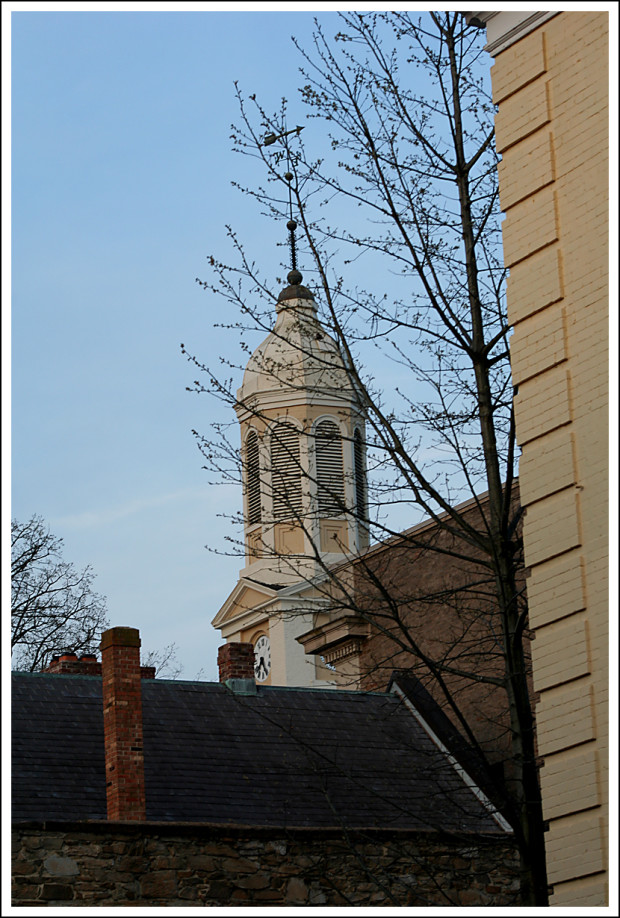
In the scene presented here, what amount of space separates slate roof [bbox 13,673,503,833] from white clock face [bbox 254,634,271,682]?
15.7 m

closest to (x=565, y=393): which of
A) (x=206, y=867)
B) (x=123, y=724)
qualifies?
(x=206, y=867)

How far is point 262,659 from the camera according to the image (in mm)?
41719

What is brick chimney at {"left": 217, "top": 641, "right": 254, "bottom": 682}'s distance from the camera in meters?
25.9

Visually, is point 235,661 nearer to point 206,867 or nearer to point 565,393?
A: point 206,867

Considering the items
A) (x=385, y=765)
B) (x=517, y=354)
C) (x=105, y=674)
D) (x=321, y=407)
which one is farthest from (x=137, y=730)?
(x=321, y=407)

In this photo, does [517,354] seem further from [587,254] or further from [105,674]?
[105,674]

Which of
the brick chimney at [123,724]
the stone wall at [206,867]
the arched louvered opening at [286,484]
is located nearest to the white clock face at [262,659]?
the brick chimney at [123,724]

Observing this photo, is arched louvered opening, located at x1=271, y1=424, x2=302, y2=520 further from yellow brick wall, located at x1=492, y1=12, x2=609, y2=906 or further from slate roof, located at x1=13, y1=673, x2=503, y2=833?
slate roof, located at x1=13, y1=673, x2=503, y2=833

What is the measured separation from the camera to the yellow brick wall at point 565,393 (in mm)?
9719

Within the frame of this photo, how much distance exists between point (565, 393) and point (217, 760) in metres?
14.0

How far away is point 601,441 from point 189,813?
13.1 m

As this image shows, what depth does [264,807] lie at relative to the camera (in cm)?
2216

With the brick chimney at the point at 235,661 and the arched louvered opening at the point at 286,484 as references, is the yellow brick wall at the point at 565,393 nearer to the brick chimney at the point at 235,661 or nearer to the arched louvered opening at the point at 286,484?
the arched louvered opening at the point at 286,484

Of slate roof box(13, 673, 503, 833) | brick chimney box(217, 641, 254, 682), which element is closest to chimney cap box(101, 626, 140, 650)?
slate roof box(13, 673, 503, 833)
